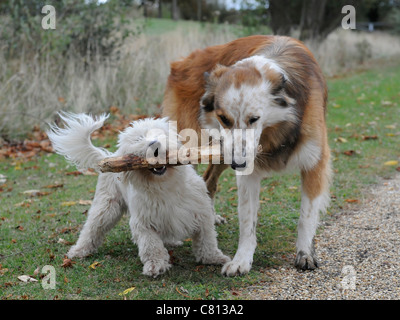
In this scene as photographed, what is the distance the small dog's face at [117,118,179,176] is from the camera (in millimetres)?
3719

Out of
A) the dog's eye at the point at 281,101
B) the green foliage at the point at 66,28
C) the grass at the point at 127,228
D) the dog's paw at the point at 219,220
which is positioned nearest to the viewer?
the dog's eye at the point at 281,101

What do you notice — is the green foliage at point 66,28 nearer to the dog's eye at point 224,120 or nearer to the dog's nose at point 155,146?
the dog's nose at point 155,146

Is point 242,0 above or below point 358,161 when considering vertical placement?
above

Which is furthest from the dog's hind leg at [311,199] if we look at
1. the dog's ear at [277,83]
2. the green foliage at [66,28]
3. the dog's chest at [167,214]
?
the green foliage at [66,28]

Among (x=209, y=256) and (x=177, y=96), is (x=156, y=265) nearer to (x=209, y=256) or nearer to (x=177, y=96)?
(x=209, y=256)

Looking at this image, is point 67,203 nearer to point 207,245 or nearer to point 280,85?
point 207,245

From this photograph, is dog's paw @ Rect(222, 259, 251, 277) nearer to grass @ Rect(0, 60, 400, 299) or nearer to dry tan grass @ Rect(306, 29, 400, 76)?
grass @ Rect(0, 60, 400, 299)

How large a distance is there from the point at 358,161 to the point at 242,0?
37.9 ft

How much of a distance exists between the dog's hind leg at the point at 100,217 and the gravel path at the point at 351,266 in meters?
1.57

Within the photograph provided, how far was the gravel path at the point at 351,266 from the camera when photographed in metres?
3.55

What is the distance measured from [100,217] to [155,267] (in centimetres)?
92

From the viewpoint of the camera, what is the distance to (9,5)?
10898 mm

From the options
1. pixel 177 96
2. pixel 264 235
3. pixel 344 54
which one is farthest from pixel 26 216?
pixel 344 54
